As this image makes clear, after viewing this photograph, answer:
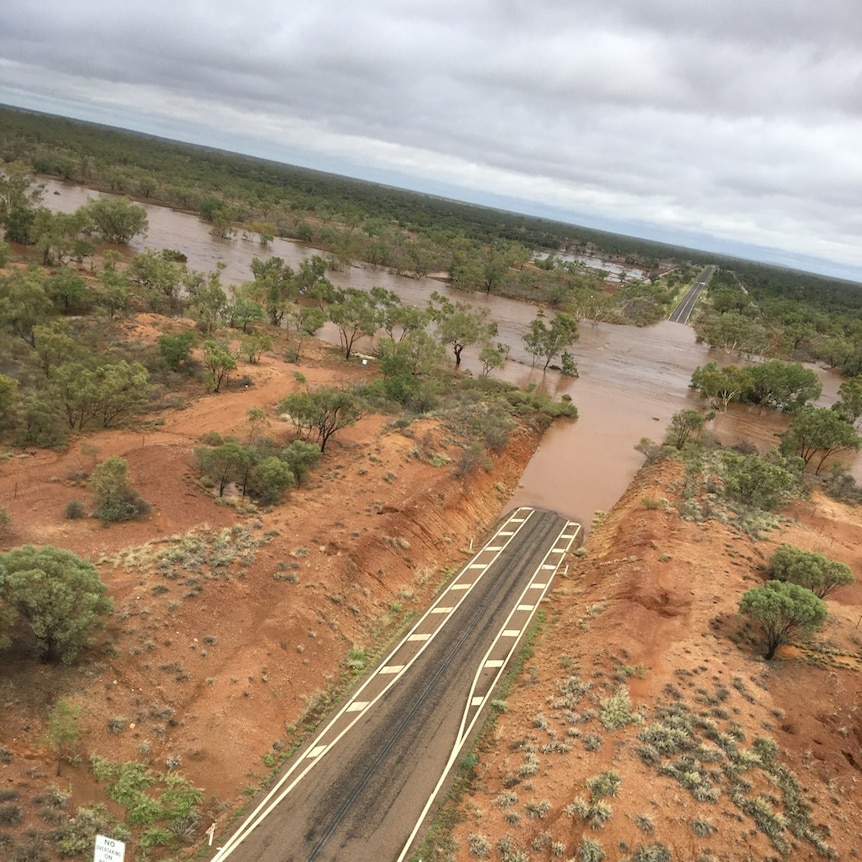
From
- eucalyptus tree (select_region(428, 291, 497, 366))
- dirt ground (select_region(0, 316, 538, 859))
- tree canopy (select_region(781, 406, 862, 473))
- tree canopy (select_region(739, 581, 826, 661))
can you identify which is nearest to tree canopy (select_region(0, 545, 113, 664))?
dirt ground (select_region(0, 316, 538, 859))

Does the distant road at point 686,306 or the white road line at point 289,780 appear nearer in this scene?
the white road line at point 289,780

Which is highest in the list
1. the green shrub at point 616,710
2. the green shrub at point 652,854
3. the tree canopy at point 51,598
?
the tree canopy at point 51,598

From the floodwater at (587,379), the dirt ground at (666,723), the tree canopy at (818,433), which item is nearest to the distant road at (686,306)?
the floodwater at (587,379)

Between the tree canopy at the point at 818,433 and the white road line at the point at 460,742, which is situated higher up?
the tree canopy at the point at 818,433

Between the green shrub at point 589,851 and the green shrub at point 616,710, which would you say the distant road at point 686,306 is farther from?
the green shrub at point 589,851

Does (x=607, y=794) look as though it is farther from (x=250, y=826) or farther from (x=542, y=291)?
(x=542, y=291)

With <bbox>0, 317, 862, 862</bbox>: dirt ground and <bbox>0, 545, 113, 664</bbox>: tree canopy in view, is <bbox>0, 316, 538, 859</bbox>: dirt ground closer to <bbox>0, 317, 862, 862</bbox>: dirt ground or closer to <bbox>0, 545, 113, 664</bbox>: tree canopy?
<bbox>0, 317, 862, 862</bbox>: dirt ground
